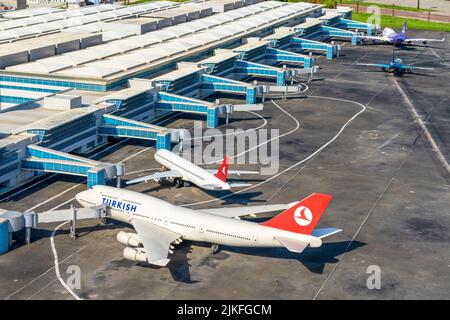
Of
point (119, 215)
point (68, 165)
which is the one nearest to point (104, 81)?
point (68, 165)

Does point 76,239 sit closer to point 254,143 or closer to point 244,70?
point 254,143

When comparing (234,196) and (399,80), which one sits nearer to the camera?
(234,196)

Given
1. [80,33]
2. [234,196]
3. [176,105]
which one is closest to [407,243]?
[234,196]

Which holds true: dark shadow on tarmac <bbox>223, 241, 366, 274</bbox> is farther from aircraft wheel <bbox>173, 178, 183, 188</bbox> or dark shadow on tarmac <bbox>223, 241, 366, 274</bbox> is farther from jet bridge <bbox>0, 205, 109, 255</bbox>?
aircraft wheel <bbox>173, 178, 183, 188</bbox>

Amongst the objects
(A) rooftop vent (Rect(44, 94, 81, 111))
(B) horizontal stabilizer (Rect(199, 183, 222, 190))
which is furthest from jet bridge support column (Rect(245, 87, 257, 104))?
(B) horizontal stabilizer (Rect(199, 183, 222, 190))

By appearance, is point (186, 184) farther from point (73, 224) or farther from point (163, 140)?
point (73, 224)
